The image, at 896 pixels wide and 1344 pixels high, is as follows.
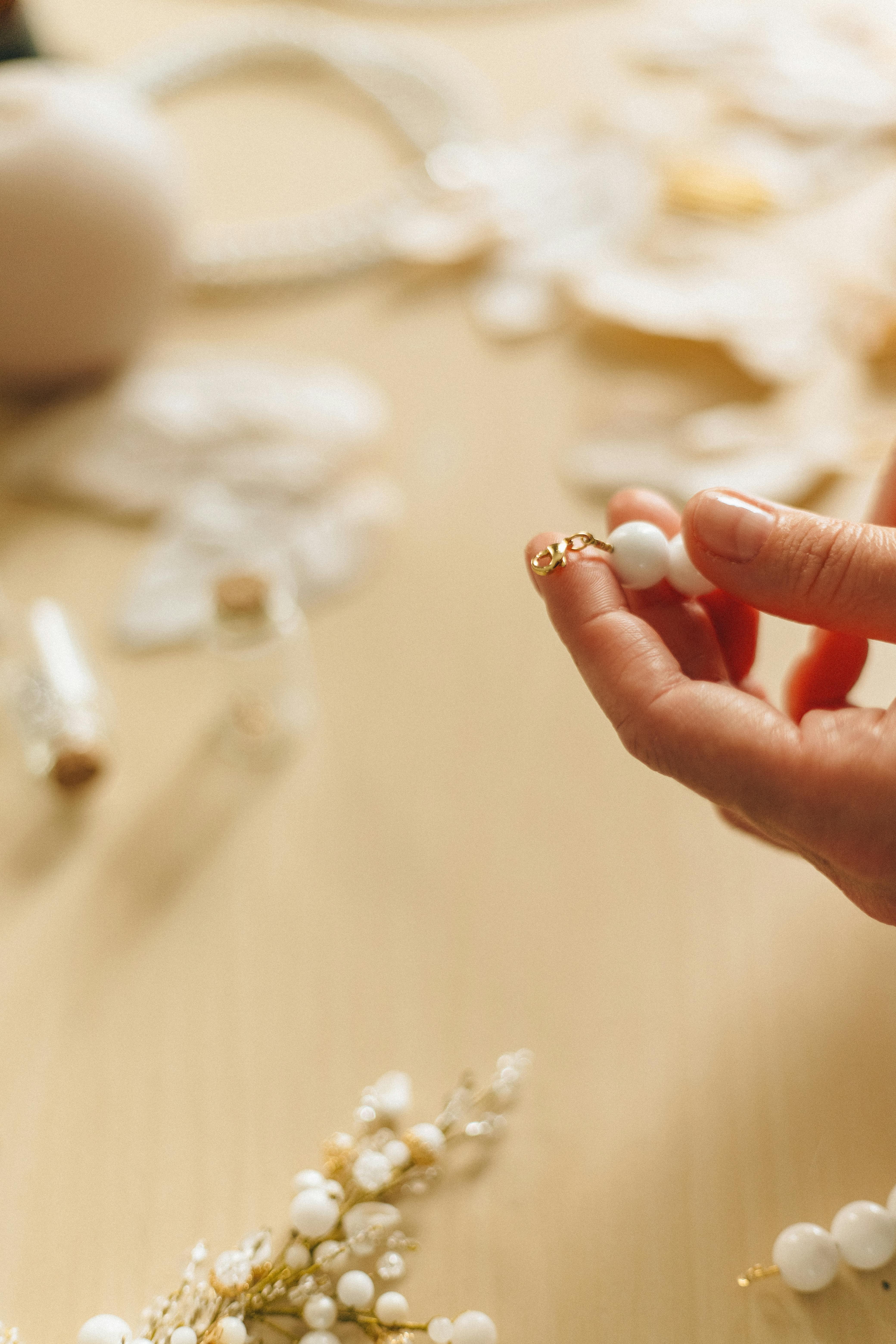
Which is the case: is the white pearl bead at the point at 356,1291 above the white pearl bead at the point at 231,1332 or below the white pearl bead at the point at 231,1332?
above

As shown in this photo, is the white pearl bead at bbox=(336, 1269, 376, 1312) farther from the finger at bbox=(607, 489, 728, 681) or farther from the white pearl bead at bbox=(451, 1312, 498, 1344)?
the finger at bbox=(607, 489, 728, 681)

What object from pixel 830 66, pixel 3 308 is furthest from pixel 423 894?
pixel 830 66

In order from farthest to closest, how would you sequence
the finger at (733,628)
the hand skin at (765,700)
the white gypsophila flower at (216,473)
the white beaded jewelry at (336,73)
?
the white beaded jewelry at (336,73) → the white gypsophila flower at (216,473) → the finger at (733,628) → the hand skin at (765,700)

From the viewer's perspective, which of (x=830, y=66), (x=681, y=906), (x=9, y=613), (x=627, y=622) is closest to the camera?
(x=627, y=622)

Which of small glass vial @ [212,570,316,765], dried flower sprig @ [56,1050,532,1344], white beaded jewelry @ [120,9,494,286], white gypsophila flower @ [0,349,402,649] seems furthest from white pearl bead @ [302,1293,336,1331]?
white beaded jewelry @ [120,9,494,286]

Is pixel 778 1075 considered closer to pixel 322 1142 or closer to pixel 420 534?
pixel 322 1142

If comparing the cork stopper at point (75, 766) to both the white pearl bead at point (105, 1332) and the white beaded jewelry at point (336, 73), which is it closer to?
the white pearl bead at point (105, 1332)

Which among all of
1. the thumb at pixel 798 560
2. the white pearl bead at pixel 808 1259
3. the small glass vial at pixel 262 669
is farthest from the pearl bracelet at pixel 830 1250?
the small glass vial at pixel 262 669

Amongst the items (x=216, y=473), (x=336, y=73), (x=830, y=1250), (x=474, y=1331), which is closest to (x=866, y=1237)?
(x=830, y=1250)
